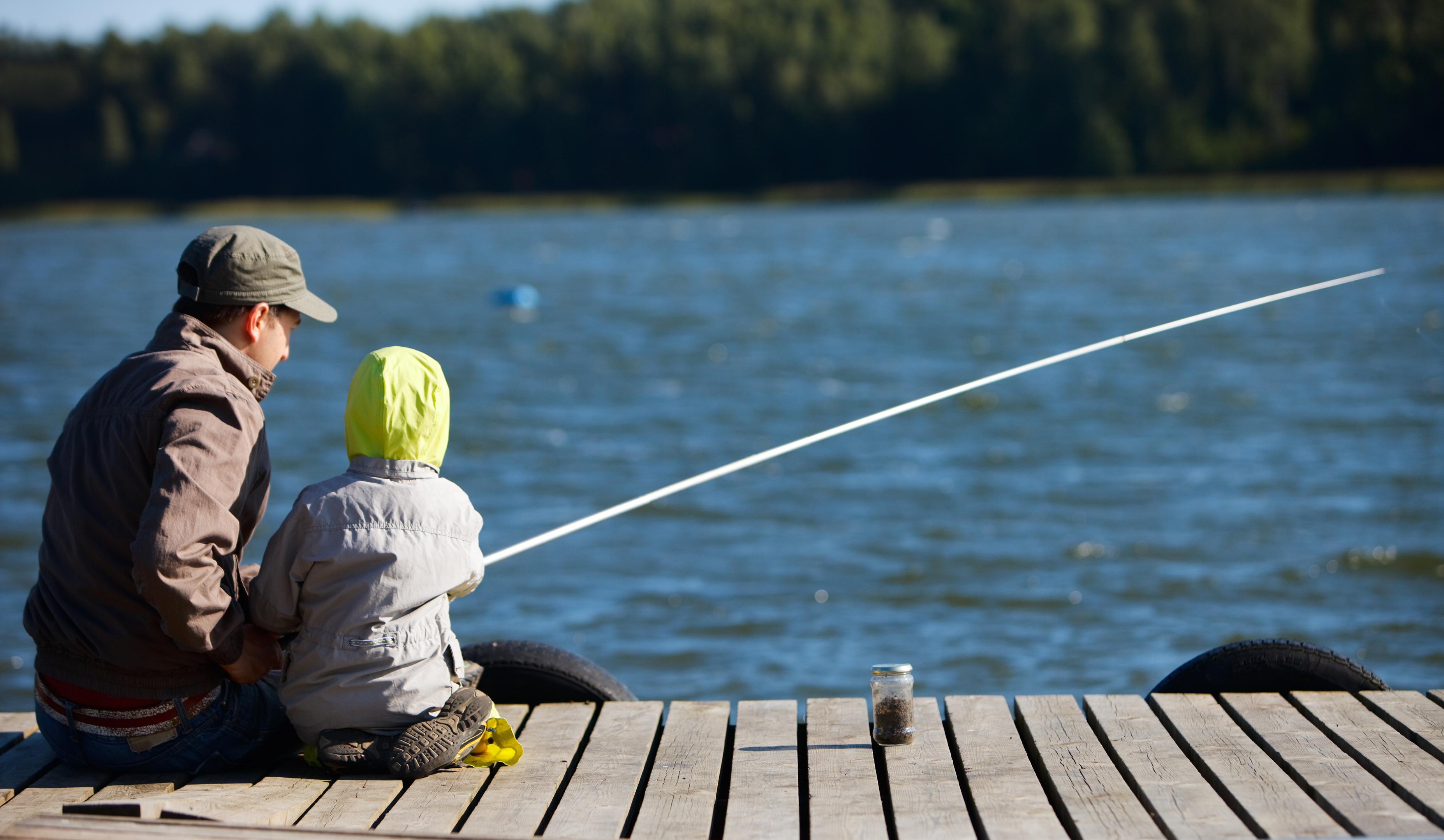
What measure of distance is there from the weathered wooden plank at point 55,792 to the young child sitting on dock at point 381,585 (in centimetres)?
46

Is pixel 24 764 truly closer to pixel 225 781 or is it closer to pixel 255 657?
pixel 225 781

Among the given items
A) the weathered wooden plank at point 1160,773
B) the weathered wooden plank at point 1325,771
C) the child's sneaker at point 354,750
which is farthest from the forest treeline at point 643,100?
the child's sneaker at point 354,750

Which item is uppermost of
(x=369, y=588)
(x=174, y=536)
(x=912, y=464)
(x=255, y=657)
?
(x=174, y=536)

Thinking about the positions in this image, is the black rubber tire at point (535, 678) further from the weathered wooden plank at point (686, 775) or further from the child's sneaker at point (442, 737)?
the child's sneaker at point (442, 737)

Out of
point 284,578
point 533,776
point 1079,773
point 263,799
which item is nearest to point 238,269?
point 284,578

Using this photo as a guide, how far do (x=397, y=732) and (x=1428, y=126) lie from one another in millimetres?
59757

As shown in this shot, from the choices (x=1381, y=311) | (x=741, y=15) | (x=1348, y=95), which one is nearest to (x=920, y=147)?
(x=741, y=15)

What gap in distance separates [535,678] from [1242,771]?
193 centimetres

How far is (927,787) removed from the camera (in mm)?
3363

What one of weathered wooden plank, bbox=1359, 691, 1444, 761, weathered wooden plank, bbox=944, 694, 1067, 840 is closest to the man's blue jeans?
weathered wooden plank, bbox=944, 694, 1067, 840

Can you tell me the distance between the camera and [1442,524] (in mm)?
10297

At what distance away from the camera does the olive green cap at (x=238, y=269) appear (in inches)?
128

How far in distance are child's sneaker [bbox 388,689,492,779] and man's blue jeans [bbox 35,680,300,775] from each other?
368 mm

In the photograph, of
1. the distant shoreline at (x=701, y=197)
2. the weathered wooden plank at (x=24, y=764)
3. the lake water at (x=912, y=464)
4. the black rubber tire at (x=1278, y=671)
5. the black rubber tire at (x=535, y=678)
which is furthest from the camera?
the distant shoreline at (x=701, y=197)
